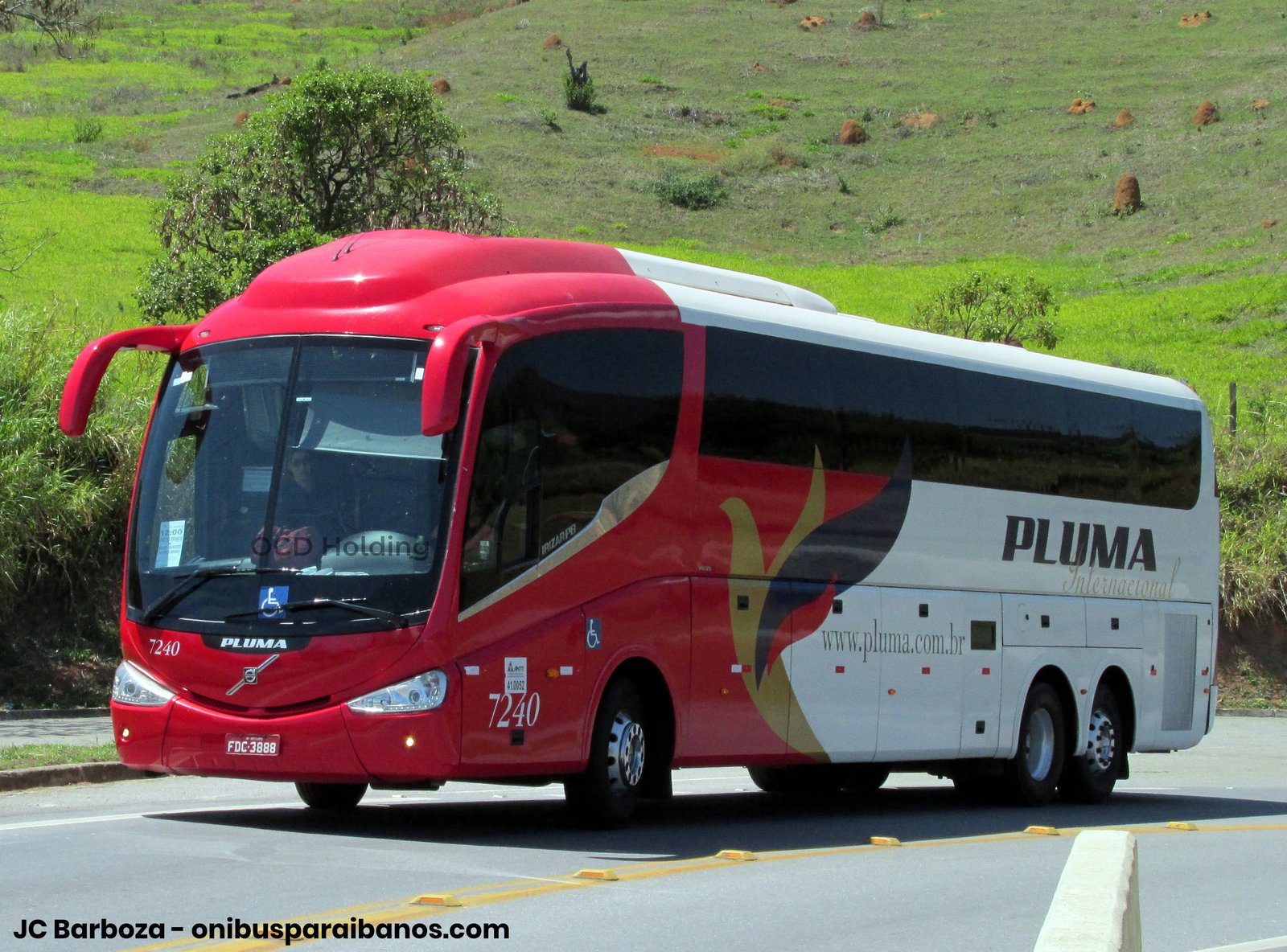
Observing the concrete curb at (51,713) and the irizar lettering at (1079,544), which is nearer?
the irizar lettering at (1079,544)

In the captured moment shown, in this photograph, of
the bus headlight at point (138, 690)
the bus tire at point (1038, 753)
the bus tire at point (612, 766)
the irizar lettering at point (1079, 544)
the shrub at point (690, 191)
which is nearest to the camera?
the bus headlight at point (138, 690)

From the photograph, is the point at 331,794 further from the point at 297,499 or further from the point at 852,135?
the point at 852,135

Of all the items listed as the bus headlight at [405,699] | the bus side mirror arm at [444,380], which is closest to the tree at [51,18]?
the bus side mirror arm at [444,380]

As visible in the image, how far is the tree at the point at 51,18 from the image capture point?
23.9 m

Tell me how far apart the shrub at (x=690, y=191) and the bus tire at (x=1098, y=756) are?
7100cm

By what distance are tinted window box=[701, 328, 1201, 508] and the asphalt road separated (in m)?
3.08

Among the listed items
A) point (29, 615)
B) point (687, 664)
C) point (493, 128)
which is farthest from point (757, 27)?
point (687, 664)

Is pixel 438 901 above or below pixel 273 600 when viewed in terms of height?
below

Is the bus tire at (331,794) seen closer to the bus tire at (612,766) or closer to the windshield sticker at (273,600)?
the bus tire at (612,766)

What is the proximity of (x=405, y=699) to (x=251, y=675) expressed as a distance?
105 cm

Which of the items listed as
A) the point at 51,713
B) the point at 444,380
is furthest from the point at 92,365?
the point at 51,713

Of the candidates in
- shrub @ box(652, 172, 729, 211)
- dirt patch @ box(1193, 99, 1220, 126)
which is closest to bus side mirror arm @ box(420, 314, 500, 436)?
shrub @ box(652, 172, 729, 211)

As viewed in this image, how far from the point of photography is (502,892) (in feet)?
30.1

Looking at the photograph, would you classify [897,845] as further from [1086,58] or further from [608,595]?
[1086,58]
